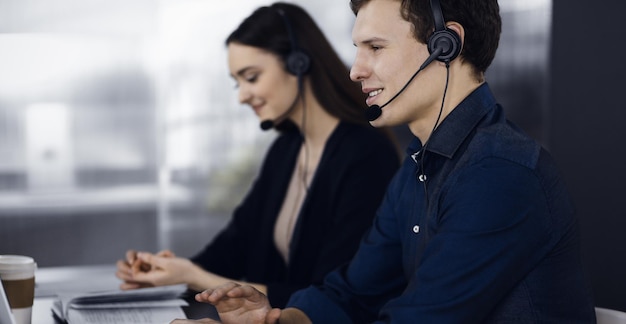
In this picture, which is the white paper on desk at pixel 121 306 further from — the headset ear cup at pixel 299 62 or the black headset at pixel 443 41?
the headset ear cup at pixel 299 62

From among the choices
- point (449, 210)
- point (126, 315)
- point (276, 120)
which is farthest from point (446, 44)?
point (276, 120)

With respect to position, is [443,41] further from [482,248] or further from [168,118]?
[168,118]

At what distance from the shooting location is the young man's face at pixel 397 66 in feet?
4.10

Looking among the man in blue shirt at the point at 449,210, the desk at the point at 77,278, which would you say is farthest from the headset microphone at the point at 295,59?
the desk at the point at 77,278

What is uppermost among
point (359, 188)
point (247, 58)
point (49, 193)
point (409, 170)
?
point (247, 58)

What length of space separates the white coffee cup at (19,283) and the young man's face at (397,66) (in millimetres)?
629

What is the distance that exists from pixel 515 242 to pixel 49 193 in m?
2.24

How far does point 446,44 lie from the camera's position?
47.4 inches

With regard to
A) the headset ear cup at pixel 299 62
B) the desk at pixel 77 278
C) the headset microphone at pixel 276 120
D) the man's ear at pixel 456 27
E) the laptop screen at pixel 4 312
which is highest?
the man's ear at pixel 456 27

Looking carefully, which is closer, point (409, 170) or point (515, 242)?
point (515, 242)

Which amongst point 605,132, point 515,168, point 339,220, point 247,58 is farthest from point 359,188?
point 605,132

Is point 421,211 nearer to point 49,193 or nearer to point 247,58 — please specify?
point 247,58

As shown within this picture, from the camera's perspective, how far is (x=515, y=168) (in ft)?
3.60

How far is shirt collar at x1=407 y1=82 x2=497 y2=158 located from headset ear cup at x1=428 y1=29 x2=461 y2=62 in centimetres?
8
